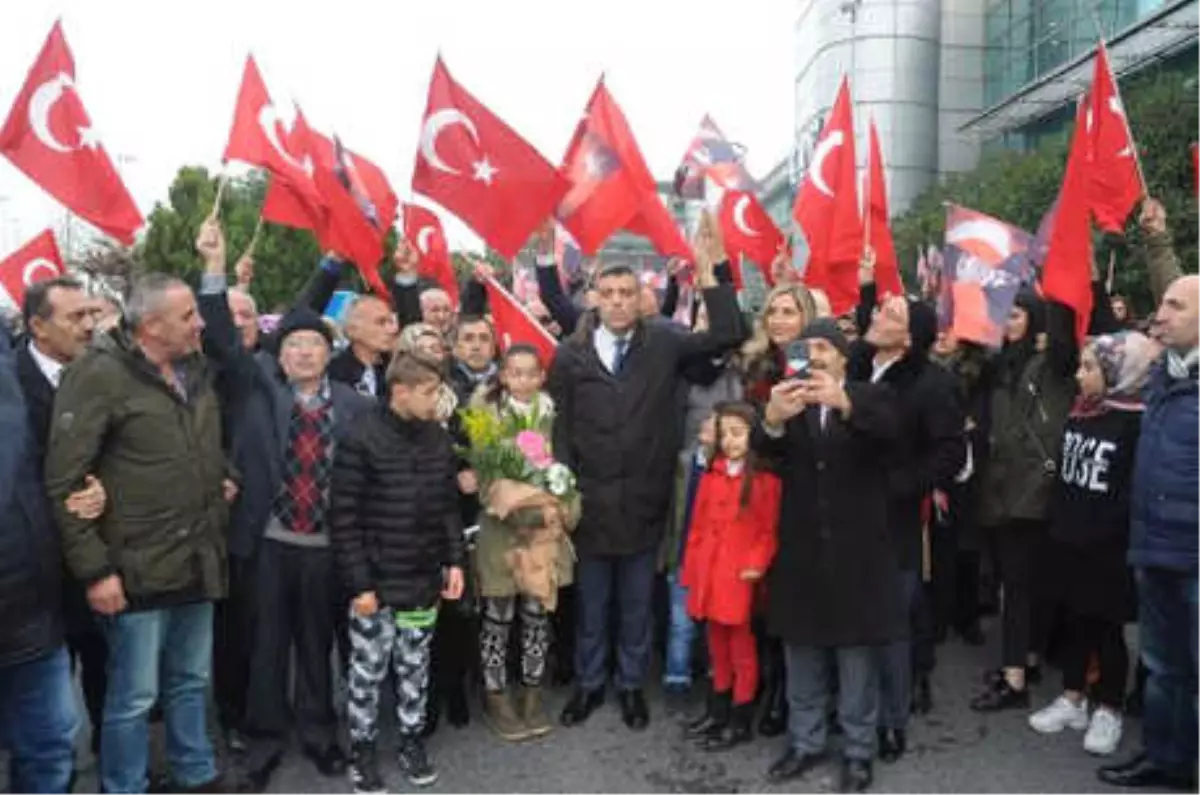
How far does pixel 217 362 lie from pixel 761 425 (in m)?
2.26

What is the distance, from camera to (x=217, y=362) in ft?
13.8

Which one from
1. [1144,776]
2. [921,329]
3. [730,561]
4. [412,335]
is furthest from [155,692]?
[1144,776]

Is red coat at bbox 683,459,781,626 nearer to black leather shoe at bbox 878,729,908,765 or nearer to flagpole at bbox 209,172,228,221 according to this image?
black leather shoe at bbox 878,729,908,765

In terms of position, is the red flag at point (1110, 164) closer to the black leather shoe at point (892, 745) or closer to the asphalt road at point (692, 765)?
the asphalt road at point (692, 765)

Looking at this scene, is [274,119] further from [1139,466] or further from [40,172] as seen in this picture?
[1139,466]

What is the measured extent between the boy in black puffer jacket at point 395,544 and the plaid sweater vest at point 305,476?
178 mm

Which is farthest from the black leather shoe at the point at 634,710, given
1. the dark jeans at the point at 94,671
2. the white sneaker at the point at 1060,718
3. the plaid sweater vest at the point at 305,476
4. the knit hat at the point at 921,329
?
the dark jeans at the point at 94,671

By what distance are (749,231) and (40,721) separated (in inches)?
215

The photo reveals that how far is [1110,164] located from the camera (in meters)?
5.37

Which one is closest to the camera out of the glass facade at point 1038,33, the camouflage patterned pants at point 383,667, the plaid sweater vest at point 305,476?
the camouflage patterned pants at point 383,667

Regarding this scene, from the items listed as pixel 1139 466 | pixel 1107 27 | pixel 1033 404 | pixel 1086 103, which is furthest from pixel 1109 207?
pixel 1107 27

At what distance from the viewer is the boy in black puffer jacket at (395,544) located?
409 cm

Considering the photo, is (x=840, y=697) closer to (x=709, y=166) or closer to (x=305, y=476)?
(x=305, y=476)

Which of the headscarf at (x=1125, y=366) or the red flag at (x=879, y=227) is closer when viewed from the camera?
the headscarf at (x=1125, y=366)
